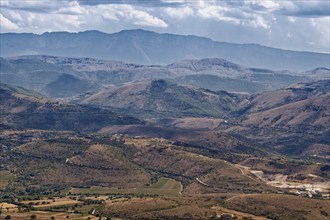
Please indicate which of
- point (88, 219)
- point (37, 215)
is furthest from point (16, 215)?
point (88, 219)

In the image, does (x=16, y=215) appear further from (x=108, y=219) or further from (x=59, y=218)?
(x=108, y=219)

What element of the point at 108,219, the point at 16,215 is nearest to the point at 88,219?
the point at 108,219

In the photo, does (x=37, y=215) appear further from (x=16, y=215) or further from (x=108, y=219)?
(x=108, y=219)

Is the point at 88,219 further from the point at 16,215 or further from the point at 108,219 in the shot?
the point at 16,215

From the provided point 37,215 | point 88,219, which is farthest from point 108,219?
point 37,215
